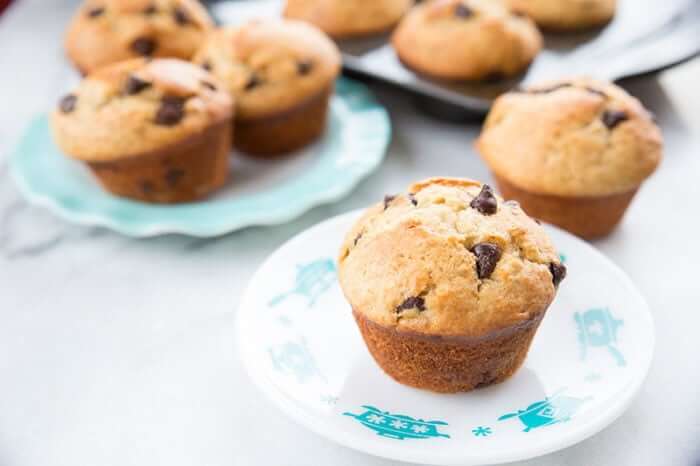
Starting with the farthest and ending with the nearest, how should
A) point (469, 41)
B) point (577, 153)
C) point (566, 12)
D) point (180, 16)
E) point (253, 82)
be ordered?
1. point (566, 12)
2. point (180, 16)
3. point (469, 41)
4. point (253, 82)
5. point (577, 153)

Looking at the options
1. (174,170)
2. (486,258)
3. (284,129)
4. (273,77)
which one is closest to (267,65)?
(273,77)

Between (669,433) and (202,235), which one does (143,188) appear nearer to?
(202,235)

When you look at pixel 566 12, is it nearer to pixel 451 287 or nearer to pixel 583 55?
pixel 583 55

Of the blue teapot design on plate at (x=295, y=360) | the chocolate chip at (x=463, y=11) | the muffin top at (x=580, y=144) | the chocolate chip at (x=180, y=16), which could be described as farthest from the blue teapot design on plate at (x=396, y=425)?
the chocolate chip at (x=180, y=16)

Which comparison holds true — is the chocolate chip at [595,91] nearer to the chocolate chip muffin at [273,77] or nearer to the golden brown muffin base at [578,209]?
the golden brown muffin base at [578,209]

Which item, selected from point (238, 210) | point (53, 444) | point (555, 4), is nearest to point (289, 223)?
point (238, 210)

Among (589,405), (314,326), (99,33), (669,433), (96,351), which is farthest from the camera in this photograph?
(99,33)
